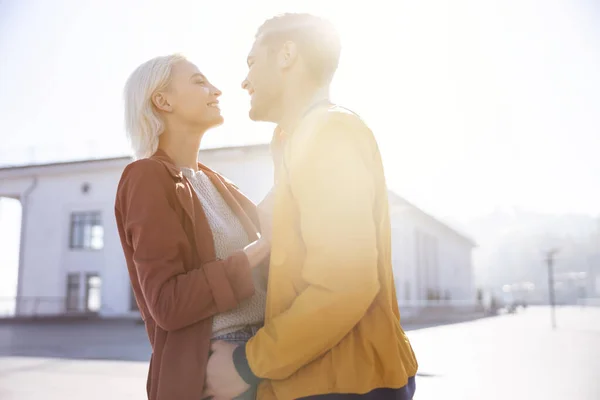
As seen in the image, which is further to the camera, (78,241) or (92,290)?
(78,241)

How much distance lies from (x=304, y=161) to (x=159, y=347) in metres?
0.76

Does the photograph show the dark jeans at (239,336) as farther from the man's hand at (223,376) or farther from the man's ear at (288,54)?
the man's ear at (288,54)

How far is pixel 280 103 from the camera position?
1.67 metres

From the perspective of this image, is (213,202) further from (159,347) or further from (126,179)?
(159,347)

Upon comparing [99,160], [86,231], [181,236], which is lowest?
[181,236]

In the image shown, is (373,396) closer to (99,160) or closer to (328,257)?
(328,257)

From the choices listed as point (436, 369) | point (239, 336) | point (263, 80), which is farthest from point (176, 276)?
point (436, 369)

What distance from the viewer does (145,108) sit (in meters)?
2.04

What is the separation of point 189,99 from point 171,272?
75 cm

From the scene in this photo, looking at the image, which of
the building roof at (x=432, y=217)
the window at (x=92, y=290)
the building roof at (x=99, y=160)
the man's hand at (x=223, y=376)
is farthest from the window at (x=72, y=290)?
the man's hand at (x=223, y=376)

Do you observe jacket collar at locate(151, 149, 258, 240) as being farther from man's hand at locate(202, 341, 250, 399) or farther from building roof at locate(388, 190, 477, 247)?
building roof at locate(388, 190, 477, 247)

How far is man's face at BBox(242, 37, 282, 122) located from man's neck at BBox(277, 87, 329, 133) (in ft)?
0.13

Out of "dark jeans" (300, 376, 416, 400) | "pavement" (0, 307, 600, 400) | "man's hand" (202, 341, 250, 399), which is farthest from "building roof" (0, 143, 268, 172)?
"dark jeans" (300, 376, 416, 400)

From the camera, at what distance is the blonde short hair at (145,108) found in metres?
2.03
